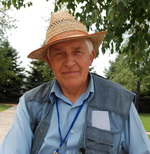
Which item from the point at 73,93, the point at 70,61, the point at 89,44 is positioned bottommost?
the point at 73,93

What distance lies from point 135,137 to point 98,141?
0.25 m

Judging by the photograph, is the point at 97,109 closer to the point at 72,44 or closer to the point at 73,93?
the point at 73,93

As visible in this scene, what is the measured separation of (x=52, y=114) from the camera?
179 centimetres

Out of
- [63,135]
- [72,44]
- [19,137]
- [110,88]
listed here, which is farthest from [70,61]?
[19,137]

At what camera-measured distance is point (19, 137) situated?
5.62ft

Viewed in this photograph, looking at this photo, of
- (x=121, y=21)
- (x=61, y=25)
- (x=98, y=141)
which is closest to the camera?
(x=98, y=141)

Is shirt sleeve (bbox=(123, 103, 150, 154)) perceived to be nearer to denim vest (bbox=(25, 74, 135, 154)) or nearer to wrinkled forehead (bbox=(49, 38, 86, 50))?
denim vest (bbox=(25, 74, 135, 154))

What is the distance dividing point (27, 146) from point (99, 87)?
66 centimetres

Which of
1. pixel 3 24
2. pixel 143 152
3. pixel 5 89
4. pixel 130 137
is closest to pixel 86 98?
pixel 130 137

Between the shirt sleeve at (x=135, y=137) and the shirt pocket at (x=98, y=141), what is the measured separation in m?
0.12

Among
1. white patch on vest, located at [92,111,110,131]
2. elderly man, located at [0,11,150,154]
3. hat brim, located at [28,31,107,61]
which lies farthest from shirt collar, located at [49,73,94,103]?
hat brim, located at [28,31,107,61]

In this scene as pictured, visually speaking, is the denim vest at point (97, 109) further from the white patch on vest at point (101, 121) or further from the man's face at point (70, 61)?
the man's face at point (70, 61)

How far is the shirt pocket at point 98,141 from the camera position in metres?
1.67

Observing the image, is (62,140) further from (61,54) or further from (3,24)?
(3,24)
